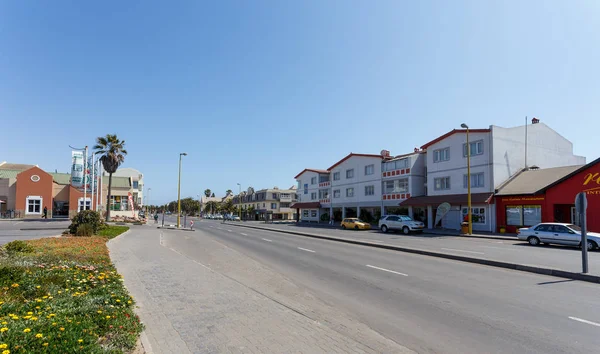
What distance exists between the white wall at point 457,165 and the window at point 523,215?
8.10 ft

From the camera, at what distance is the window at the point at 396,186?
42.1m

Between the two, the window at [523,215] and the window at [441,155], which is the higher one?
the window at [441,155]

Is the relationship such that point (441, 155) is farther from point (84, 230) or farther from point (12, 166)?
point (12, 166)

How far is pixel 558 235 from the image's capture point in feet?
66.3

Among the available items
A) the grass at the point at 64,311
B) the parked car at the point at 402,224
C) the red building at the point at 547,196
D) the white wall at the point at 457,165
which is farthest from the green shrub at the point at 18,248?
the white wall at the point at 457,165

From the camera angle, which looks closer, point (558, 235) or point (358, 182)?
point (558, 235)

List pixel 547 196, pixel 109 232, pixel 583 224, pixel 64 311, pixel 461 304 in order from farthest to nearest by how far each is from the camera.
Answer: pixel 547 196 < pixel 109 232 < pixel 583 224 < pixel 461 304 < pixel 64 311

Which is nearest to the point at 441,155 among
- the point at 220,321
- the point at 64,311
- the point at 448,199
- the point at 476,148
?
the point at 476,148

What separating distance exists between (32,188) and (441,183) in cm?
5818

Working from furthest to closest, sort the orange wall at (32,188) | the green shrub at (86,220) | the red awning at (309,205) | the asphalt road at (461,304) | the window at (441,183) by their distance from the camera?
1. the red awning at (309,205)
2. the orange wall at (32,188)
3. the window at (441,183)
4. the green shrub at (86,220)
5. the asphalt road at (461,304)

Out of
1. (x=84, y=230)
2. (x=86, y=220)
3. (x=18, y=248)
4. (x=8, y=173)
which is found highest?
(x=8, y=173)

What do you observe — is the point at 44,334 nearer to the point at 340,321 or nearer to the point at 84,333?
the point at 84,333

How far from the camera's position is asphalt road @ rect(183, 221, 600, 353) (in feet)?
18.3

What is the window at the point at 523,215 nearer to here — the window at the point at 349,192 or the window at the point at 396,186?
the window at the point at 396,186
